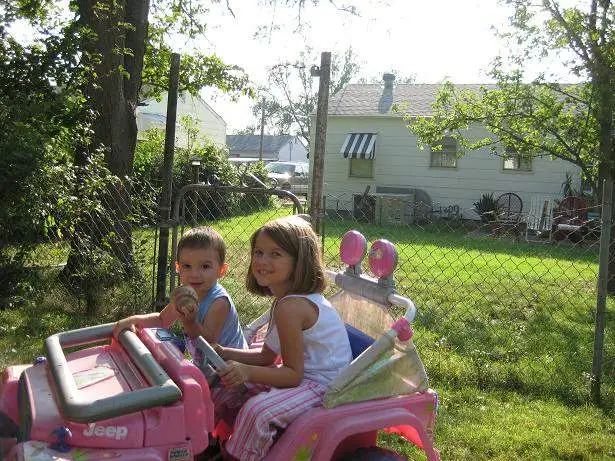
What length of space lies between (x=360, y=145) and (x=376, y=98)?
2453 mm

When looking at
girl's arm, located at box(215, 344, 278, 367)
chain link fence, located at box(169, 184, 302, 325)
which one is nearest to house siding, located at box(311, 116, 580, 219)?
chain link fence, located at box(169, 184, 302, 325)

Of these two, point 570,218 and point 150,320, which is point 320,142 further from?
point 570,218

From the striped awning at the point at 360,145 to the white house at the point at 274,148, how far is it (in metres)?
37.5

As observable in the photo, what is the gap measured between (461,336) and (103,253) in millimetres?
3179

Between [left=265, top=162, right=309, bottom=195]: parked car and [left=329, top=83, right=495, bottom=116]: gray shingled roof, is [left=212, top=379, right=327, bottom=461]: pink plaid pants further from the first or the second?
[left=265, top=162, right=309, bottom=195]: parked car

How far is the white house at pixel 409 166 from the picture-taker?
16969 mm

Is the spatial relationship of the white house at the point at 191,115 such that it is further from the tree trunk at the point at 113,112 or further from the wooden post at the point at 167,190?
the wooden post at the point at 167,190

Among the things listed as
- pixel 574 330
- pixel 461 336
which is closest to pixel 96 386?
pixel 461 336

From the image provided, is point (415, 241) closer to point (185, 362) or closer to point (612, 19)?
point (612, 19)

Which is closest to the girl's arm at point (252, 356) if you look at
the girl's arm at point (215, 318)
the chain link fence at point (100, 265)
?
the girl's arm at point (215, 318)

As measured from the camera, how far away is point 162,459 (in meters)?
1.84

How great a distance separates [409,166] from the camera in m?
18.1

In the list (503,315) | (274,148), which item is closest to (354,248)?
(503,315)

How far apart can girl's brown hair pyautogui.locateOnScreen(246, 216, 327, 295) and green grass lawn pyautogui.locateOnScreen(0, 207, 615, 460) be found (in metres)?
1.48
